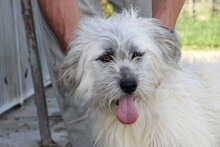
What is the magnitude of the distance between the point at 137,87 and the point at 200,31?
12446mm

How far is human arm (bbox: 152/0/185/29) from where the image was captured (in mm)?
4289

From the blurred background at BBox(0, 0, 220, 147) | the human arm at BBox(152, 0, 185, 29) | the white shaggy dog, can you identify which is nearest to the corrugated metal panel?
the blurred background at BBox(0, 0, 220, 147)

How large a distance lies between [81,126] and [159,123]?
1.23m

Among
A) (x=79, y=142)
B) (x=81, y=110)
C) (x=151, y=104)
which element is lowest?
(x=79, y=142)

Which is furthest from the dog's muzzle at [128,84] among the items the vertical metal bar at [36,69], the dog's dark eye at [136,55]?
the vertical metal bar at [36,69]

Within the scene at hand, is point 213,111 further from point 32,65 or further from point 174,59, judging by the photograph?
point 32,65

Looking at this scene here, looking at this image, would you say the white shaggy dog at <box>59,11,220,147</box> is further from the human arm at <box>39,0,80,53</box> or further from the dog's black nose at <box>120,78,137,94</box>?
the human arm at <box>39,0,80,53</box>

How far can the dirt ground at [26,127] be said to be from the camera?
6207 millimetres

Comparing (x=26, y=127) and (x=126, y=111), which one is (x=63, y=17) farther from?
(x=26, y=127)

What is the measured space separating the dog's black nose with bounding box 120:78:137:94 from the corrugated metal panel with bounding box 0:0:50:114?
12.8 ft

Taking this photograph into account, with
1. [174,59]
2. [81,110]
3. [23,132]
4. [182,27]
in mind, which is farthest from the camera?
[182,27]

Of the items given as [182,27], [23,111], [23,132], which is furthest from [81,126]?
[182,27]

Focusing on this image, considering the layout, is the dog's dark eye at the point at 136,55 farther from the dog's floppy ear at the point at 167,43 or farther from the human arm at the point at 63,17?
the human arm at the point at 63,17

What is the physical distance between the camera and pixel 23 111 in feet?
25.3
